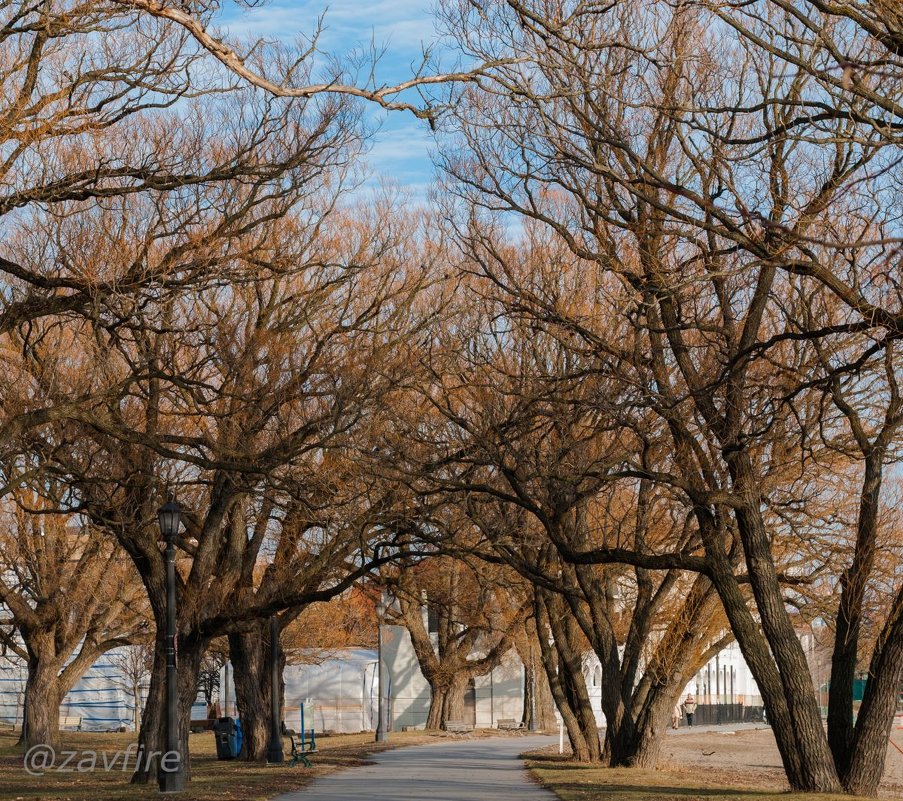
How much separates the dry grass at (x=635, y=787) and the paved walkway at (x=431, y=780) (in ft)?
1.47

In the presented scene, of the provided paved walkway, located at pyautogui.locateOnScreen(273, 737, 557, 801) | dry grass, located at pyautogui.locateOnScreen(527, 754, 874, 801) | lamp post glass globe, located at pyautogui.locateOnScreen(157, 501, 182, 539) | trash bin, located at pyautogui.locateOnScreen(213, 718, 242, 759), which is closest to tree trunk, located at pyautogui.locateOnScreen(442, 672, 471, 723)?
paved walkway, located at pyautogui.locateOnScreen(273, 737, 557, 801)

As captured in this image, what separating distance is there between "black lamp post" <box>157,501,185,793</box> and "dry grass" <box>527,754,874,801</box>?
557 cm

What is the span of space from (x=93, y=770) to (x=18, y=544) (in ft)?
28.4

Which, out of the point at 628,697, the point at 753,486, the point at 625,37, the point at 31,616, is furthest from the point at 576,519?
the point at 31,616

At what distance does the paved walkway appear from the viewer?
59.4ft

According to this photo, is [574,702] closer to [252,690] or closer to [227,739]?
[252,690]

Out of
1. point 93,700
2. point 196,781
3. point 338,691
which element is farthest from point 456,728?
point 93,700

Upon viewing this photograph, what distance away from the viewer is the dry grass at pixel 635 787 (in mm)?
15648

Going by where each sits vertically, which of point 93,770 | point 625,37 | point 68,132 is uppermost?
point 625,37

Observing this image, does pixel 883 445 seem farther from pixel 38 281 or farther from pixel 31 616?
pixel 31 616

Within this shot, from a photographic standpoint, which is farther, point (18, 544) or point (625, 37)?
point (18, 544)

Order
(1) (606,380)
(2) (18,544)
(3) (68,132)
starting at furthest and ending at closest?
(2) (18,544)
(1) (606,380)
(3) (68,132)

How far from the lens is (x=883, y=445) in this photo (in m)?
16.0

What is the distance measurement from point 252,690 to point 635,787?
11958 mm
